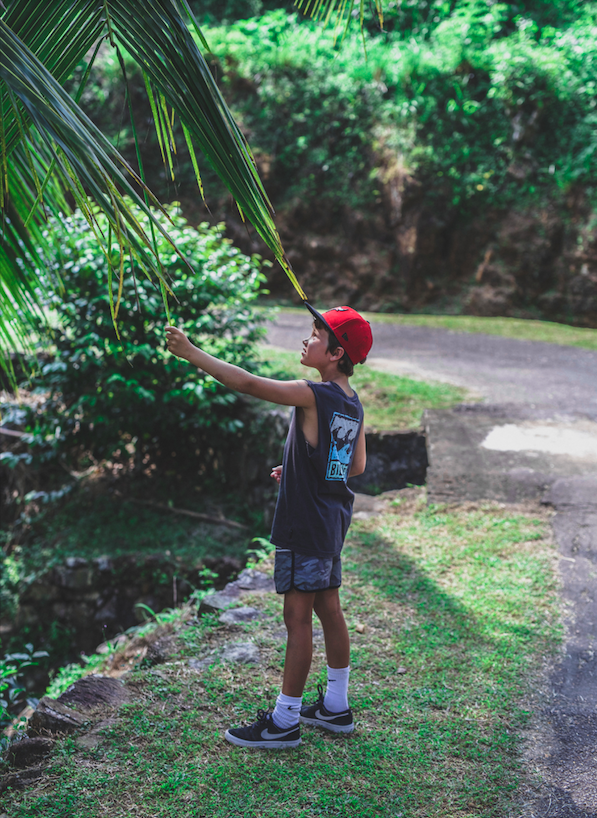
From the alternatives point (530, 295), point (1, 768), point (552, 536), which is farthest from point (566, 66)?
point (1, 768)

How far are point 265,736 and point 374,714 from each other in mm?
450

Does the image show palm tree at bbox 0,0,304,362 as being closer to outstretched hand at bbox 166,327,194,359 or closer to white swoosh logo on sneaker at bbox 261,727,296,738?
outstretched hand at bbox 166,327,194,359

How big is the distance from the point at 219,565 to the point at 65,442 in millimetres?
1696

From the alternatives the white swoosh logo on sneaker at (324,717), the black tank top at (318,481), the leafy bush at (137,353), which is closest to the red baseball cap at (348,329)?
the black tank top at (318,481)

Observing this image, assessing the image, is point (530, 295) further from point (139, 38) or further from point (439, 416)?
point (139, 38)

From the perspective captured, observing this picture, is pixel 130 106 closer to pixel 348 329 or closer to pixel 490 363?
pixel 348 329

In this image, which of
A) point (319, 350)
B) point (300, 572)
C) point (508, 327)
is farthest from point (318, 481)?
point (508, 327)

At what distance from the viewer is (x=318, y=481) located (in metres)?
2.17

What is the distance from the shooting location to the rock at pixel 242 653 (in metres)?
2.82

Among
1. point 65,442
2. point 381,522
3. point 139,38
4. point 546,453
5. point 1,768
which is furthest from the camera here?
point 65,442

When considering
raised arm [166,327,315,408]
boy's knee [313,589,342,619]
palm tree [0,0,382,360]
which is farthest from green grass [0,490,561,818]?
palm tree [0,0,382,360]

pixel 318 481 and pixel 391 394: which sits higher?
pixel 318 481

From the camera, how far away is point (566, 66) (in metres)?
10.4

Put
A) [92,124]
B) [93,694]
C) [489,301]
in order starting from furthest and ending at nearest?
1. [489,301]
2. [93,694]
3. [92,124]
